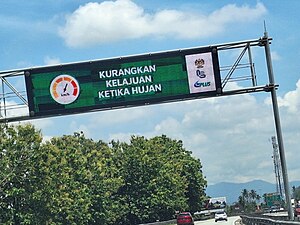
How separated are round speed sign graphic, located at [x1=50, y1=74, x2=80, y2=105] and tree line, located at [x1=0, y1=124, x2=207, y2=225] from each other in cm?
2408

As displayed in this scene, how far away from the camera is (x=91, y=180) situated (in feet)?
242

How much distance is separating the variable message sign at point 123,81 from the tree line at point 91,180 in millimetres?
24030

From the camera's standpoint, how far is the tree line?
53.9 metres

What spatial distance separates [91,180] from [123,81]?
46545mm

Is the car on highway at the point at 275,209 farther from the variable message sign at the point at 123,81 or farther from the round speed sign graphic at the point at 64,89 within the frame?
the round speed sign graphic at the point at 64,89

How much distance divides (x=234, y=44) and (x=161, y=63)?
3213 mm

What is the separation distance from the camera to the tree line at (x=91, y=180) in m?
53.9

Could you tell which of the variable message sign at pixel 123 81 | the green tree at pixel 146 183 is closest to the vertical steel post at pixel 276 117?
the variable message sign at pixel 123 81

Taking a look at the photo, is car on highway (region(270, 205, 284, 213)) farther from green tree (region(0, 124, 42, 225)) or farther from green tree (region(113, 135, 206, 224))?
green tree (region(0, 124, 42, 225))

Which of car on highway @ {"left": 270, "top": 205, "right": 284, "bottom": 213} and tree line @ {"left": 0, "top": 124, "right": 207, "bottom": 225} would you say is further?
car on highway @ {"left": 270, "top": 205, "right": 284, "bottom": 213}

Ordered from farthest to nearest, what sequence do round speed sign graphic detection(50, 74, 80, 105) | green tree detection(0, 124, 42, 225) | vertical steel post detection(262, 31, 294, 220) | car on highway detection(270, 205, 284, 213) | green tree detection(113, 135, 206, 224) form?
car on highway detection(270, 205, 284, 213) < green tree detection(113, 135, 206, 224) < green tree detection(0, 124, 42, 225) < round speed sign graphic detection(50, 74, 80, 105) < vertical steel post detection(262, 31, 294, 220)

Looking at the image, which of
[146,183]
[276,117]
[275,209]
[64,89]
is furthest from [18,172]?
[275,209]

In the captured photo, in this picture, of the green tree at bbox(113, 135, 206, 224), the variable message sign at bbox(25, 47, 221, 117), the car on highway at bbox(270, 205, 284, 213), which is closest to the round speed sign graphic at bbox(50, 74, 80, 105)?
the variable message sign at bbox(25, 47, 221, 117)

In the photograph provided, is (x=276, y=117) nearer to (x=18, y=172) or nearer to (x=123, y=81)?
(x=123, y=81)
